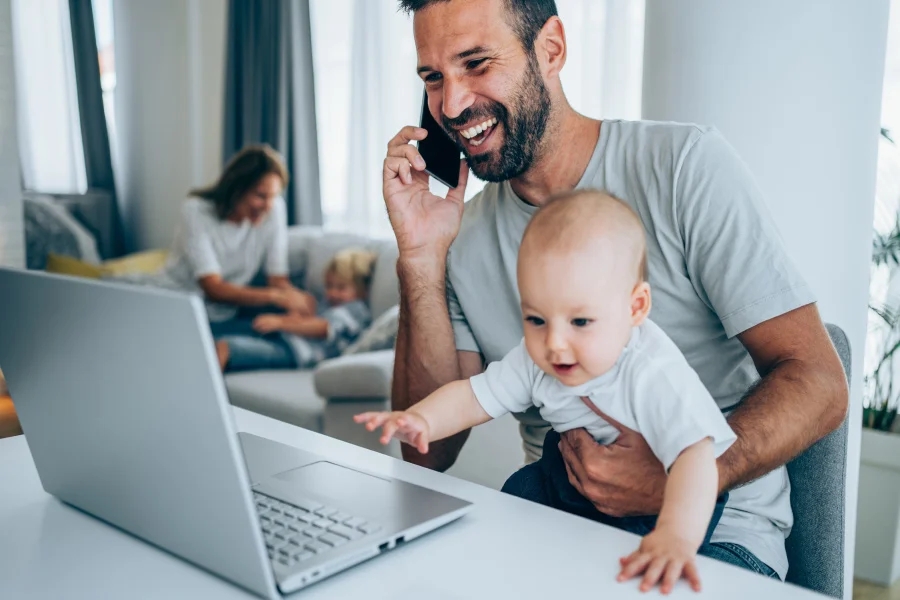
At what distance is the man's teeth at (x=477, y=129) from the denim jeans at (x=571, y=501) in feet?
1.85

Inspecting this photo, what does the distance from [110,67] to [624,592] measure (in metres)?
6.42

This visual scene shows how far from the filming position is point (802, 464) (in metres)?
1.17

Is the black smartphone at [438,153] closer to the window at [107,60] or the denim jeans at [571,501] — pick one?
the denim jeans at [571,501]

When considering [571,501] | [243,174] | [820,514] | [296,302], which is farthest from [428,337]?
[243,174]

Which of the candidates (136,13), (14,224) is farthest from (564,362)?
(136,13)

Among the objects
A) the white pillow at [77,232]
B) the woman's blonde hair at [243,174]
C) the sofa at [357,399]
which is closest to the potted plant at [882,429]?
the sofa at [357,399]

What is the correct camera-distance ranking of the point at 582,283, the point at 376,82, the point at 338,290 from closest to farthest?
1. the point at 582,283
2. the point at 338,290
3. the point at 376,82

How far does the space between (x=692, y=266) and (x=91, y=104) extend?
572 cm

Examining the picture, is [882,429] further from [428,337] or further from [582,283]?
[582,283]

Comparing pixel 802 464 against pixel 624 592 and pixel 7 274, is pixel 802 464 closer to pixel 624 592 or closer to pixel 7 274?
pixel 624 592

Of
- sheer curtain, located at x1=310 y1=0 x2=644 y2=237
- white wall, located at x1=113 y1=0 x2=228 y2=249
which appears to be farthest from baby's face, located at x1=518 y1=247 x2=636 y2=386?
white wall, located at x1=113 y1=0 x2=228 y2=249

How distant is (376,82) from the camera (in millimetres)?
4539

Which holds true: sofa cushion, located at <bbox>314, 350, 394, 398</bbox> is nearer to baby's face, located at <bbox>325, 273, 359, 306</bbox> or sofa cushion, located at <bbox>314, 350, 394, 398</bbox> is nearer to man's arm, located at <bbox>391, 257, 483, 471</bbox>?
baby's face, located at <bbox>325, 273, 359, 306</bbox>

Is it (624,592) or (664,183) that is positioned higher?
(664,183)
